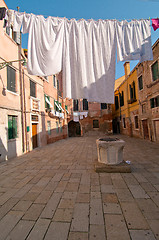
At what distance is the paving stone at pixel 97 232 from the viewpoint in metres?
1.67

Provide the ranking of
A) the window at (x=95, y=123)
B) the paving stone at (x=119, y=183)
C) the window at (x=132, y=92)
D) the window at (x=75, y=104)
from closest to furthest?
the paving stone at (x=119, y=183) < the window at (x=132, y=92) < the window at (x=95, y=123) < the window at (x=75, y=104)

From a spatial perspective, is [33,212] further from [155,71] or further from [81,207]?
[155,71]

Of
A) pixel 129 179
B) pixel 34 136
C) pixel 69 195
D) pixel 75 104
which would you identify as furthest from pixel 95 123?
pixel 69 195

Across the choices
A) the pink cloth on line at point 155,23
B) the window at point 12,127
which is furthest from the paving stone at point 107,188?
the window at point 12,127

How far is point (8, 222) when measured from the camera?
6.57ft

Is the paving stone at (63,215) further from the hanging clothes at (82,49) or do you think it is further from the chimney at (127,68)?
the chimney at (127,68)

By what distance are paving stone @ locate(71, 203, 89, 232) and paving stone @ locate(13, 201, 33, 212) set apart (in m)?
1.00

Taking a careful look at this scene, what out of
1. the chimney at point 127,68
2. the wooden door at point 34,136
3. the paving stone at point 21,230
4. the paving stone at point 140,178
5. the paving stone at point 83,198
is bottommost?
the paving stone at point 140,178

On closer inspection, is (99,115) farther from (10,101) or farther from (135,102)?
(10,101)

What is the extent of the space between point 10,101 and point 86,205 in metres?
6.85

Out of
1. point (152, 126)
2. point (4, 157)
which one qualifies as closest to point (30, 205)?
point (4, 157)

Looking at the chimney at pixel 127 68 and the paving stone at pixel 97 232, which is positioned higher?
the chimney at pixel 127 68

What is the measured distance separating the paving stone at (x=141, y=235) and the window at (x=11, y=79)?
798cm

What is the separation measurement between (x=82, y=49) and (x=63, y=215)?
170 inches
